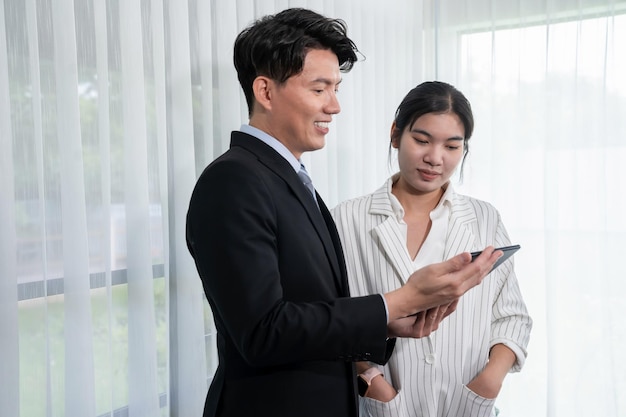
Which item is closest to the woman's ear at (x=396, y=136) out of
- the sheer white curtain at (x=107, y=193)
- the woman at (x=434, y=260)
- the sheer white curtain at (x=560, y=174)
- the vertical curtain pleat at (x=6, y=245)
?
the woman at (x=434, y=260)

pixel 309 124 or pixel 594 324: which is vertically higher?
pixel 309 124

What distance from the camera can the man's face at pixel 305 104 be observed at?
114 centimetres

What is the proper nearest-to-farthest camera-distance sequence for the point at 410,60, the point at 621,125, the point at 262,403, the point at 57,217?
the point at 262,403, the point at 57,217, the point at 621,125, the point at 410,60

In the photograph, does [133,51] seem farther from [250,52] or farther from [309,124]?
[309,124]

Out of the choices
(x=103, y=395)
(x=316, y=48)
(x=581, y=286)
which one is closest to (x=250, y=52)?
(x=316, y=48)

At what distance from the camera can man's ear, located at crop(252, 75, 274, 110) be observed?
3.74ft

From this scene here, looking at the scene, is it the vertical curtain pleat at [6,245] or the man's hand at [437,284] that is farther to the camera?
the vertical curtain pleat at [6,245]

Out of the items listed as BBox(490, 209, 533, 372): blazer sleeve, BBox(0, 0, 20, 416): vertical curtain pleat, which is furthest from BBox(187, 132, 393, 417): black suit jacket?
BBox(490, 209, 533, 372): blazer sleeve

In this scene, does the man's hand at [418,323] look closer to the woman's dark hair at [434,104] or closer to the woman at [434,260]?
the woman at [434,260]

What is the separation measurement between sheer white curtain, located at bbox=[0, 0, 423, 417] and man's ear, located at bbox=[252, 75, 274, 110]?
52 cm

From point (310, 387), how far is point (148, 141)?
85 centimetres

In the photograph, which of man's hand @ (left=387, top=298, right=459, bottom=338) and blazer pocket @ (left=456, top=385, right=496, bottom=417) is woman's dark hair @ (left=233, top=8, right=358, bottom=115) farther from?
blazer pocket @ (left=456, top=385, right=496, bottom=417)

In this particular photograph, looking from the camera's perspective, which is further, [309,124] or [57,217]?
[57,217]

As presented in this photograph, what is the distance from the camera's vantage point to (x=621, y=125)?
2689mm
